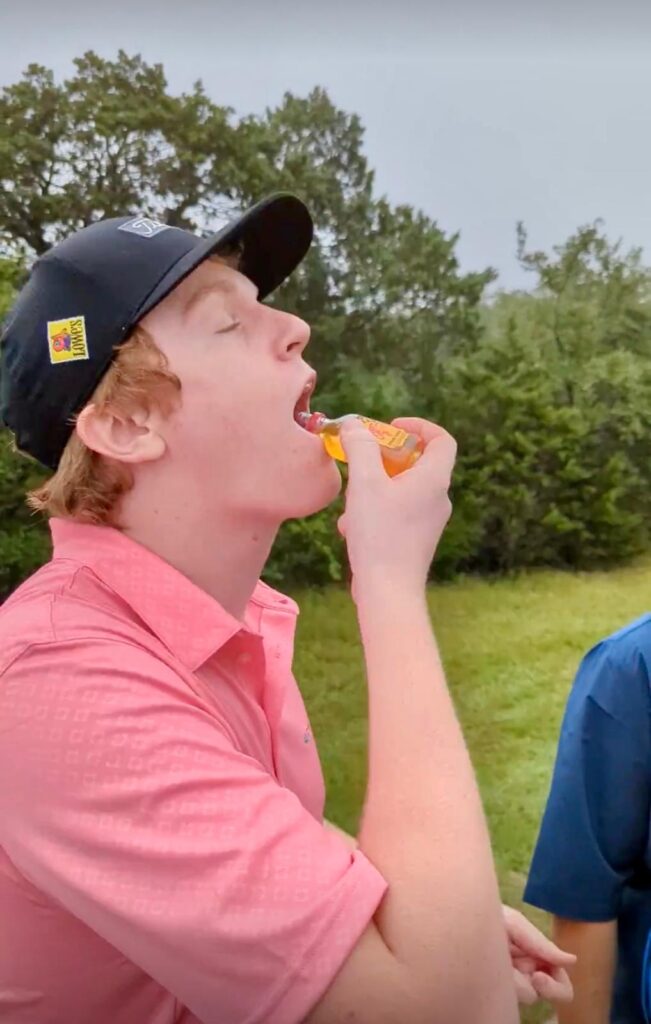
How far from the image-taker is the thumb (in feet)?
2.03

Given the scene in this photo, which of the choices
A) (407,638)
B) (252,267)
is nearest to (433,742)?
(407,638)

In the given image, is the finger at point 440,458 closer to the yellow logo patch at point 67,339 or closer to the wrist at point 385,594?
the wrist at point 385,594

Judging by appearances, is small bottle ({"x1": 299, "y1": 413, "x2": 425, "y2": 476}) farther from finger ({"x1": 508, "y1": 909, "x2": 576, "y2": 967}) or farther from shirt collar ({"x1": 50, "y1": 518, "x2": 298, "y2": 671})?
finger ({"x1": 508, "y1": 909, "x2": 576, "y2": 967})

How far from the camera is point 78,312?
2.12ft

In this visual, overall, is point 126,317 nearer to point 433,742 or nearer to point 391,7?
point 433,742

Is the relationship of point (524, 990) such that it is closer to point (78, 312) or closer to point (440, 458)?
point (440, 458)

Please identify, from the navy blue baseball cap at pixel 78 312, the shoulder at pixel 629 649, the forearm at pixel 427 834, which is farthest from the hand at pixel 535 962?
the navy blue baseball cap at pixel 78 312

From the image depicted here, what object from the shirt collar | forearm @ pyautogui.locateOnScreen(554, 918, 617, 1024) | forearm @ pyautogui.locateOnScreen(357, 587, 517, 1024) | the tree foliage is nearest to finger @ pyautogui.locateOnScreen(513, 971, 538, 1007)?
forearm @ pyautogui.locateOnScreen(357, 587, 517, 1024)

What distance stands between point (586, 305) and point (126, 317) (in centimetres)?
91

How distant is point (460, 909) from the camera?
0.49 m

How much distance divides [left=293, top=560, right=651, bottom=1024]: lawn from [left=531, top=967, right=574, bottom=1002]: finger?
55 cm

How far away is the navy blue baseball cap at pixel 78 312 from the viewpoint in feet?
2.11

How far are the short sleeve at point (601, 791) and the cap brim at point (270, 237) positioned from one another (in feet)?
1.52

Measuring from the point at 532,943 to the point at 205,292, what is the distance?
0.54 m
